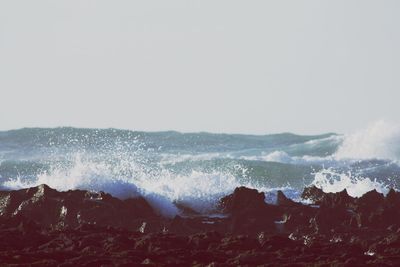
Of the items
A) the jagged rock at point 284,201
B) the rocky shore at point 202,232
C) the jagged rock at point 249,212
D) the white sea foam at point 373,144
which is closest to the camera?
the rocky shore at point 202,232

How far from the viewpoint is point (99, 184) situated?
31.1 m

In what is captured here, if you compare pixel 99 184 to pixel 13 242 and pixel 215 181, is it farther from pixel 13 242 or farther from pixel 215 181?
pixel 13 242

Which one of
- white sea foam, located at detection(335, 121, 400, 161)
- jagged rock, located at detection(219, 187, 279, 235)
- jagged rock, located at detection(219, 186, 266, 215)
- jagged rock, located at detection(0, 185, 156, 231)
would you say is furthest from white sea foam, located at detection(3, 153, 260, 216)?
white sea foam, located at detection(335, 121, 400, 161)

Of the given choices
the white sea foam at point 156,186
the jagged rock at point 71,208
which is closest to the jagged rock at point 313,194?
the white sea foam at point 156,186

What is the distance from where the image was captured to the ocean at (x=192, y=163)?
31.3 m

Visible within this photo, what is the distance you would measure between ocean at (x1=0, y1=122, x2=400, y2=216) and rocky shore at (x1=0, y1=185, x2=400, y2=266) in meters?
2.35

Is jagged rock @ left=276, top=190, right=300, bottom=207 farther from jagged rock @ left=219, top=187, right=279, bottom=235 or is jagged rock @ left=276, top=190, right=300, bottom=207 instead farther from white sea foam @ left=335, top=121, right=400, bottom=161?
white sea foam @ left=335, top=121, right=400, bottom=161

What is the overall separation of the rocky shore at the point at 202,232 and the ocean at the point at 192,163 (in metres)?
2.35

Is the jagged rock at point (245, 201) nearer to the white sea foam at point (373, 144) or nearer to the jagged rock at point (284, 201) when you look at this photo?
the jagged rock at point (284, 201)

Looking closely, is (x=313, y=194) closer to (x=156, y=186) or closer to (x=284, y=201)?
(x=284, y=201)

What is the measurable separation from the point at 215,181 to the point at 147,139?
31.5m

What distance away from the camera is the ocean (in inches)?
1233

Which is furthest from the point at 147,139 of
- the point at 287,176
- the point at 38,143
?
the point at 287,176

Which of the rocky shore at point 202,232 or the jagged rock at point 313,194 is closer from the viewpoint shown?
the rocky shore at point 202,232
